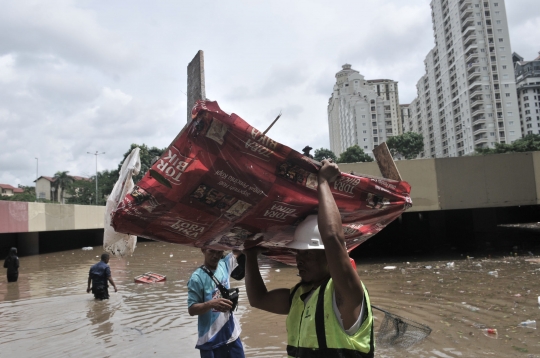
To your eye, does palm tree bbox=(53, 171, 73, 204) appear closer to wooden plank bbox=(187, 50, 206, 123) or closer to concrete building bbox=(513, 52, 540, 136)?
wooden plank bbox=(187, 50, 206, 123)

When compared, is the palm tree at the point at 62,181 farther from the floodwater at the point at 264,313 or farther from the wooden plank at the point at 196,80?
the wooden plank at the point at 196,80

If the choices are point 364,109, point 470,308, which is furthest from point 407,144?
point 470,308

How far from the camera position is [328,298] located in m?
1.74

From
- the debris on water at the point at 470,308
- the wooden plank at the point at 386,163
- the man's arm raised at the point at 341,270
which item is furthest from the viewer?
the debris on water at the point at 470,308

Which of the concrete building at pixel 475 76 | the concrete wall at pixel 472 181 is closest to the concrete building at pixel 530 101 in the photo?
the concrete building at pixel 475 76

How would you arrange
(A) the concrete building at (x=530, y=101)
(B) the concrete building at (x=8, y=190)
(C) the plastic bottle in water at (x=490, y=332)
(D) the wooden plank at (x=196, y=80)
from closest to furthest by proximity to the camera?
(D) the wooden plank at (x=196, y=80), (C) the plastic bottle in water at (x=490, y=332), (A) the concrete building at (x=530, y=101), (B) the concrete building at (x=8, y=190)

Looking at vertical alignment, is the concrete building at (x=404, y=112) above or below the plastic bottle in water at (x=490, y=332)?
above

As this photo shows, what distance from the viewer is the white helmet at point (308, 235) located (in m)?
1.86

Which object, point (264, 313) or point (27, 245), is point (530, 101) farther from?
point (264, 313)

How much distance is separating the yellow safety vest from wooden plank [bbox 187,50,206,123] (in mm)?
2928

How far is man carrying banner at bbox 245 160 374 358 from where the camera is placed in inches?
64.7

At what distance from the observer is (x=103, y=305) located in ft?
28.1

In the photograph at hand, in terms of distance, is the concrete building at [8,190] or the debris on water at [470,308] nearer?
the debris on water at [470,308]

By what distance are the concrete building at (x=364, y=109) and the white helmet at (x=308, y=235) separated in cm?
9643
